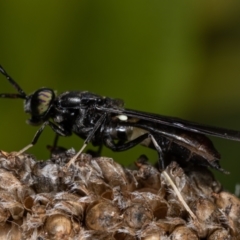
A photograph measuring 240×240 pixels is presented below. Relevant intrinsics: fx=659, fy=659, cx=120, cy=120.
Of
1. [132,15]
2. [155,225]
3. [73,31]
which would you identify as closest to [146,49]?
[132,15]

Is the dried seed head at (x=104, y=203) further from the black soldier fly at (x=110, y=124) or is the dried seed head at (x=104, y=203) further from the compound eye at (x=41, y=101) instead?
the compound eye at (x=41, y=101)

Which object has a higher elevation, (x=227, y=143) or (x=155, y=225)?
(x=227, y=143)

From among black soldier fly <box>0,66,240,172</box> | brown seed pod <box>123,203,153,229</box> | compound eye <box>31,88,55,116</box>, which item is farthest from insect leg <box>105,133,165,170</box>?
brown seed pod <box>123,203,153,229</box>

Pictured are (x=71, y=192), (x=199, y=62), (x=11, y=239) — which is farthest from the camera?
(x=199, y=62)

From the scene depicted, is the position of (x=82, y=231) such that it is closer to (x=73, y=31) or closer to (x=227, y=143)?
(x=73, y=31)

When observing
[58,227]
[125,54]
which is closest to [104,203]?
[58,227]

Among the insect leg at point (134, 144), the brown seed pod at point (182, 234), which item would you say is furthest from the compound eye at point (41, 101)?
the brown seed pod at point (182, 234)

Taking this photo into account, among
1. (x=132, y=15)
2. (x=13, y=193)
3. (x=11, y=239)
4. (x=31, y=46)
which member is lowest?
(x=11, y=239)

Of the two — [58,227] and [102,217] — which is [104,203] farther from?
[58,227]

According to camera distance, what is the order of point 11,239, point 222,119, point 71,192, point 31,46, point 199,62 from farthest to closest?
1. point 222,119
2. point 199,62
3. point 31,46
4. point 71,192
5. point 11,239
